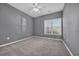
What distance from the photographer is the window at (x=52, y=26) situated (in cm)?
457

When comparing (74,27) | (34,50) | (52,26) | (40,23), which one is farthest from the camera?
(40,23)

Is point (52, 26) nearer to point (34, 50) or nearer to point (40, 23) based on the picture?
→ point (40, 23)

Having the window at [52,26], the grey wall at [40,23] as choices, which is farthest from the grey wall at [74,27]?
the grey wall at [40,23]

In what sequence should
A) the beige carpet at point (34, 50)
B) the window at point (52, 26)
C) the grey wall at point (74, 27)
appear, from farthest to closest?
the window at point (52, 26) → the beige carpet at point (34, 50) → the grey wall at point (74, 27)

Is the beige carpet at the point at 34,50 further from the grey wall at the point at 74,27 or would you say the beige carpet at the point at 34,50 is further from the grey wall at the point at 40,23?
the grey wall at the point at 40,23

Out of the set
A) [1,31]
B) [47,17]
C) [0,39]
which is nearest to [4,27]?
[1,31]

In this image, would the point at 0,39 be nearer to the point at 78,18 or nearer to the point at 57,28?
the point at 78,18

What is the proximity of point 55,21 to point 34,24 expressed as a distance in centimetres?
262

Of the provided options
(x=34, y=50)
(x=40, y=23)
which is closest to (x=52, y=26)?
(x=40, y=23)

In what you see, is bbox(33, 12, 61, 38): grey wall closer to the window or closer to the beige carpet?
the window

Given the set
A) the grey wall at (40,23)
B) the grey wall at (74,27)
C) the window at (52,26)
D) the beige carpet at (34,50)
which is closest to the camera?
the grey wall at (74,27)

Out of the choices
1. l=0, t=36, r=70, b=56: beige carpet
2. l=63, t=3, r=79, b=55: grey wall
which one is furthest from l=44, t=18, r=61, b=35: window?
l=63, t=3, r=79, b=55: grey wall

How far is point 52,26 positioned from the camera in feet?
16.1

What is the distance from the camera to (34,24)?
6242 millimetres
